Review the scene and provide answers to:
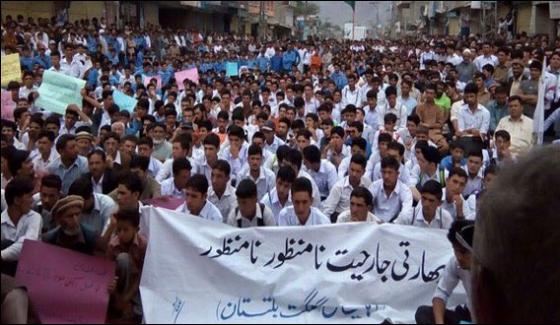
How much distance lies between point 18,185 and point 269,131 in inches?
285

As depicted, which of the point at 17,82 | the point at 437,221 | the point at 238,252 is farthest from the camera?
the point at 437,221

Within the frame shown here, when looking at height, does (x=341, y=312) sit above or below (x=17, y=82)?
below

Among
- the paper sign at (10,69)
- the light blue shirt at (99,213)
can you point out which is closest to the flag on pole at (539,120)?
the light blue shirt at (99,213)

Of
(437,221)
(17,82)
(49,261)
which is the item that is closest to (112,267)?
(49,261)

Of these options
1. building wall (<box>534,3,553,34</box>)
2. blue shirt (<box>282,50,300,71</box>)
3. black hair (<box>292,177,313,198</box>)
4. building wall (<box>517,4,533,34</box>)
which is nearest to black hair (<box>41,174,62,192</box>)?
black hair (<box>292,177,313,198</box>)

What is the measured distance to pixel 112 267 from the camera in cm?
155

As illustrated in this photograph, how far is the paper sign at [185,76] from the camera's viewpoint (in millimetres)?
13875

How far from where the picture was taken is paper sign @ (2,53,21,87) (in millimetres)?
1521

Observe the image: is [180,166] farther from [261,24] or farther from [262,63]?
[262,63]

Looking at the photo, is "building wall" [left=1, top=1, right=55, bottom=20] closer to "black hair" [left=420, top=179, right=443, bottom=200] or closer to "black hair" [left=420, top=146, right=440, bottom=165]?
"black hair" [left=420, top=179, right=443, bottom=200]

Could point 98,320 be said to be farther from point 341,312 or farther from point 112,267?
point 341,312

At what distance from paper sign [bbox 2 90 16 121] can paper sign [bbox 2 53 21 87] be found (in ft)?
0.09

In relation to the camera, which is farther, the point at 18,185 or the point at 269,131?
the point at 269,131

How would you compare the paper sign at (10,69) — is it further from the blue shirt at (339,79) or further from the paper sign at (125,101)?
the blue shirt at (339,79)
